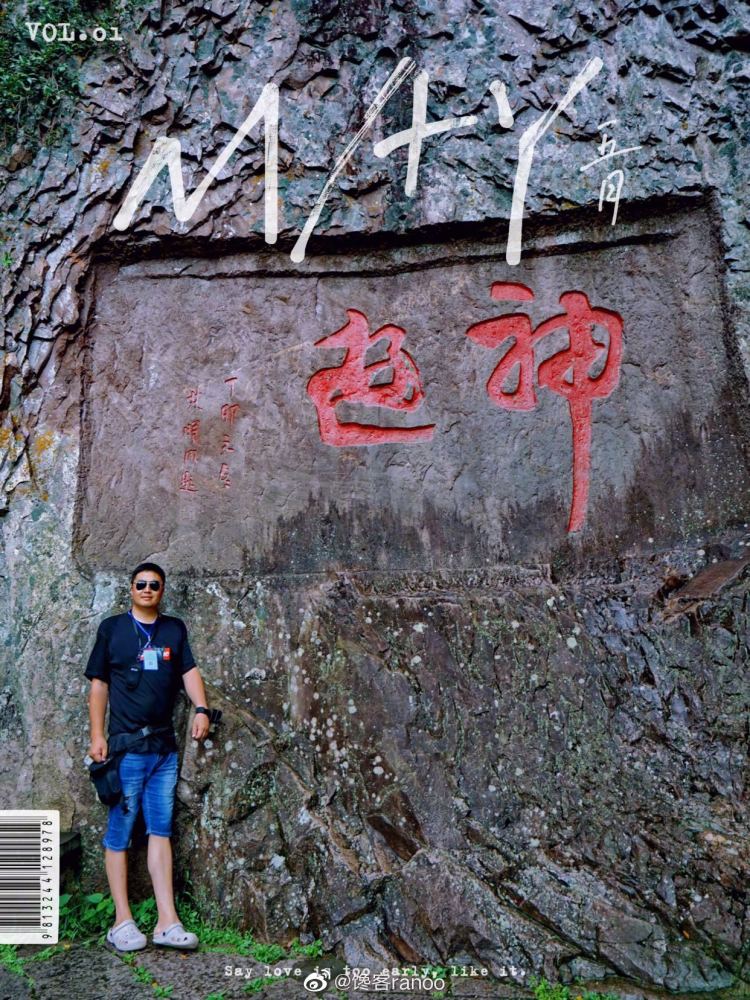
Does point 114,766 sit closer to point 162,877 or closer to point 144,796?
point 144,796

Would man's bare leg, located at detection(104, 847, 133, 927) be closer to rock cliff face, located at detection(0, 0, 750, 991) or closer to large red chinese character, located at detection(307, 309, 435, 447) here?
rock cliff face, located at detection(0, 0, 750, 991)

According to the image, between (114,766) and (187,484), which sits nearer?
(114,766)

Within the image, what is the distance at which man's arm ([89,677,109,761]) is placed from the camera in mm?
3572

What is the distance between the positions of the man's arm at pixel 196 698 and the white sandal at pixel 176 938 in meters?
0.81

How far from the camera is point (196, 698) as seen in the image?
373cm

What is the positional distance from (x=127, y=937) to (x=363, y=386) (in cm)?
289

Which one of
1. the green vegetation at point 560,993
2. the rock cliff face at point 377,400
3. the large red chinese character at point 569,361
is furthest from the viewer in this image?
the large red chinese character at point 569,361

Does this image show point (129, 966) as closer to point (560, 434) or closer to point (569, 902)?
point (569, 902)

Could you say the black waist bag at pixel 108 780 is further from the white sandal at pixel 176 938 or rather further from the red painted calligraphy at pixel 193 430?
the red painted calligraphy at pixel 193 430

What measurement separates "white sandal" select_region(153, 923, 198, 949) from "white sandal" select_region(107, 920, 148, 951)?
74 mm

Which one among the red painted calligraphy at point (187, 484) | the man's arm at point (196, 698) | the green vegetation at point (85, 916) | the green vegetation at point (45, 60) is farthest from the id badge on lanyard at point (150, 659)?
the green vegetation at point (45, 60)

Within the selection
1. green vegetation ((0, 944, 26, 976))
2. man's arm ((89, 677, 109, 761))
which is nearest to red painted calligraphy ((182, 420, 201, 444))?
man's arm ((89, 677, 109, 761))

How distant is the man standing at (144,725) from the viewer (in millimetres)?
3445

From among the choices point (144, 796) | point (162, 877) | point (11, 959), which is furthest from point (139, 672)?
point (11, 959)
